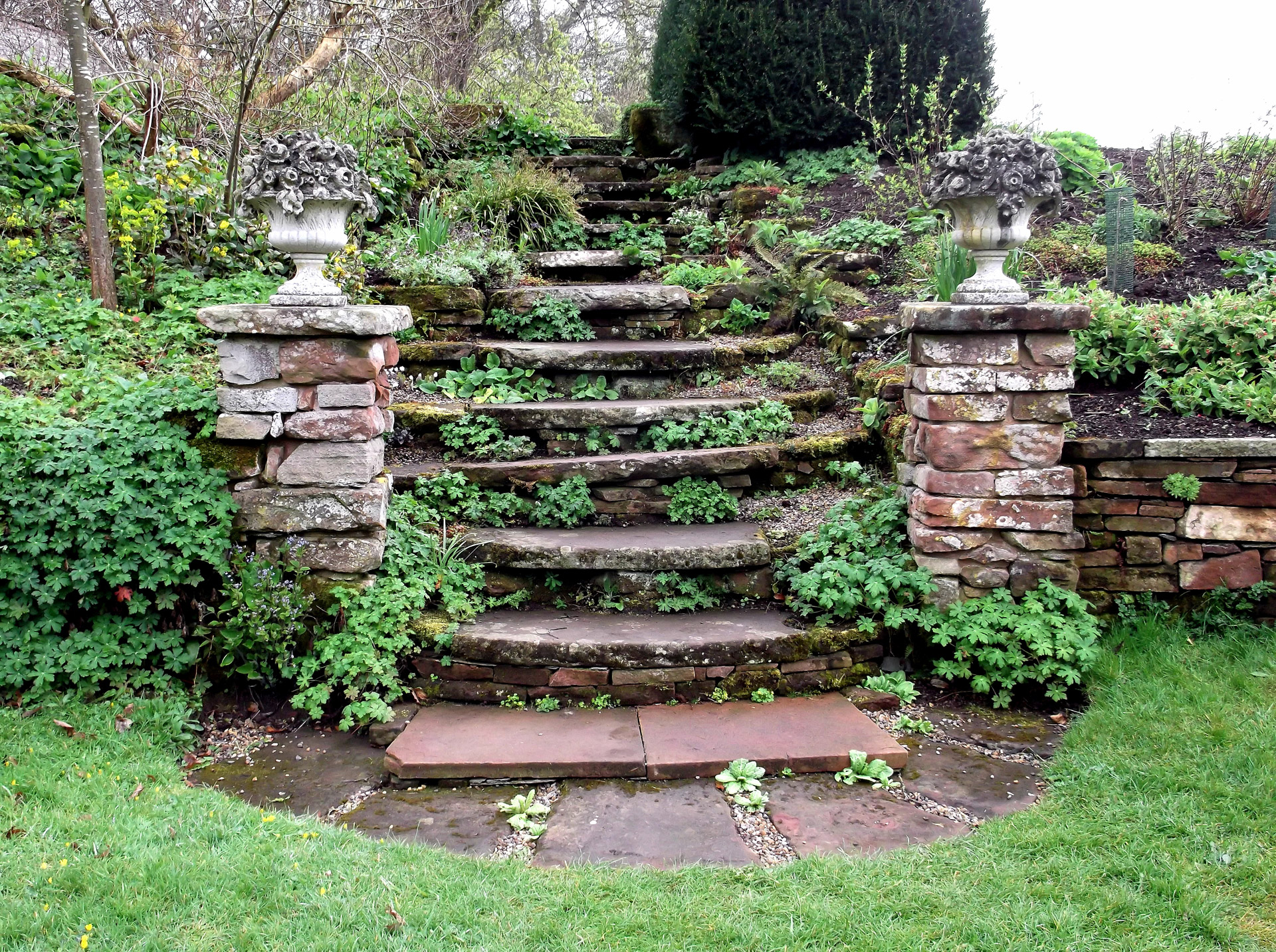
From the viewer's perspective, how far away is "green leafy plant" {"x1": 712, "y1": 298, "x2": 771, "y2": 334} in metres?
6.14

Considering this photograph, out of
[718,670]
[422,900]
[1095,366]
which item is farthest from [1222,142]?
[422,900]

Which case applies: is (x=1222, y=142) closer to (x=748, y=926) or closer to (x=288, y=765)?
(x=748, y=926)

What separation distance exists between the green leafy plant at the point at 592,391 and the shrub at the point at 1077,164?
14.0 feet

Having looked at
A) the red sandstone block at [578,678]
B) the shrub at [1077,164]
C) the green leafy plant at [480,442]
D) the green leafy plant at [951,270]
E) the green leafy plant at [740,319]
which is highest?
the shrub at [1077,164]

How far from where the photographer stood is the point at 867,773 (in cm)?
315

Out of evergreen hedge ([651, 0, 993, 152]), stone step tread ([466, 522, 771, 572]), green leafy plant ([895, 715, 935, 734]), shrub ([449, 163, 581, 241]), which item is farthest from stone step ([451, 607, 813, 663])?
evergreen hedge ([651, 0, 993, 152])

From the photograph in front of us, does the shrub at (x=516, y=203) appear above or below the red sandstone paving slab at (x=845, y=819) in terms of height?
above

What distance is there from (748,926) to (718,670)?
1.39 metres

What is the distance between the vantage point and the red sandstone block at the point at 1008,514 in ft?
12.6

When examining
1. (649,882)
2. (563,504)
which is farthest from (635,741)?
(563,504)

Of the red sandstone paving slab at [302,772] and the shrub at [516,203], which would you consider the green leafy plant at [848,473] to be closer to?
the red sandstone paving slab at [302,772]

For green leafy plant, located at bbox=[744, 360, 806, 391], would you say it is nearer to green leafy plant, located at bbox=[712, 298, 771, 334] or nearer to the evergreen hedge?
green leafy plant, located at bbox=[712, 298, 771, 334]

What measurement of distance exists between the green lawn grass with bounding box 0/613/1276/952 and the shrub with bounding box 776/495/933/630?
1019 millimetres

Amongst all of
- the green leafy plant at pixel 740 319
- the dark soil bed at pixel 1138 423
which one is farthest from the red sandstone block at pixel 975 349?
the green leafy plant at pixel 740 319
